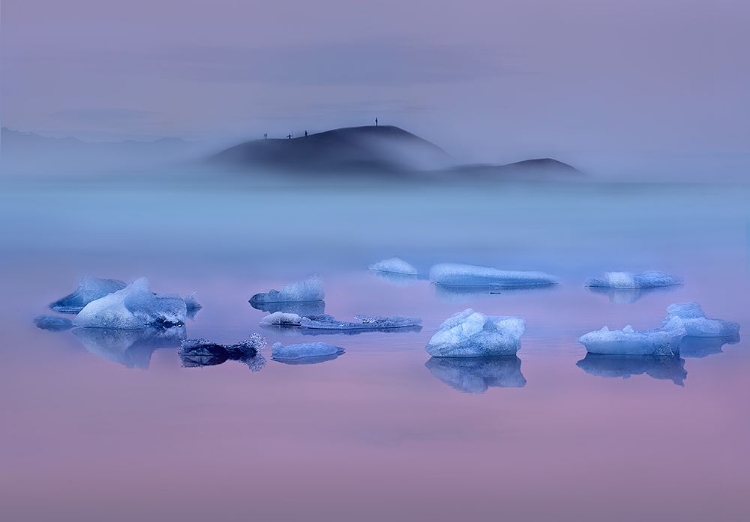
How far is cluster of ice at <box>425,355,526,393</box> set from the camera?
14.3ft

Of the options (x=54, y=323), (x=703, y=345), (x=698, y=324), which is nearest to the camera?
(x=703, y=345)

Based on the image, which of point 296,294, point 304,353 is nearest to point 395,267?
point 296,294

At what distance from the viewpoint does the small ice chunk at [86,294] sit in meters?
6.05

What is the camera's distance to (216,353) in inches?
192

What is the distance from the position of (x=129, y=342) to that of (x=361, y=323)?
3.59 ft

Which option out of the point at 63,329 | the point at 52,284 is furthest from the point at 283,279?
the point at 63,329

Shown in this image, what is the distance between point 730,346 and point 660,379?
795 mm

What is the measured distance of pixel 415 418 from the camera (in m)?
3.93

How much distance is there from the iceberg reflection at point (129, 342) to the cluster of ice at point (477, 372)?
124 centimetres

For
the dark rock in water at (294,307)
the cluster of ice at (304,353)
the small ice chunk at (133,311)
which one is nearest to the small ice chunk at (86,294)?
the small ice chunk at (133,311)

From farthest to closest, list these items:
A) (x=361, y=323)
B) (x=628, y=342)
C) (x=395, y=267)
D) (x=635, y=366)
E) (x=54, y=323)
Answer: (x=395, y=267) → (x=54, y=323) → (x=361, y=323) → (x=628, y=342) → (x=635, y=366)

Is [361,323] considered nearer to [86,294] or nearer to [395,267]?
[86,294]

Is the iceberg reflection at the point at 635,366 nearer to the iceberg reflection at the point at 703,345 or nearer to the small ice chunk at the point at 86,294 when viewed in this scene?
the iceberg reflection at the point at 703,345

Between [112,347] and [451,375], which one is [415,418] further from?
[112,347]
